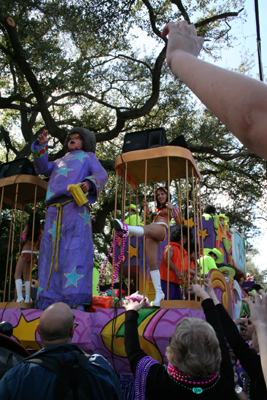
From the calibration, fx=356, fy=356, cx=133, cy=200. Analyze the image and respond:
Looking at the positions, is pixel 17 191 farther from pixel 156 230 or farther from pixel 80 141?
pixel 156 230

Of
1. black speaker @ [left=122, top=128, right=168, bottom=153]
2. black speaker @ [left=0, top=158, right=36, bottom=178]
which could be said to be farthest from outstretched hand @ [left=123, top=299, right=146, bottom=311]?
black speaker @ [left=0, top=158, right=36, bottom=178]

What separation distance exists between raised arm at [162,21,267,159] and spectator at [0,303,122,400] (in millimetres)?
1429

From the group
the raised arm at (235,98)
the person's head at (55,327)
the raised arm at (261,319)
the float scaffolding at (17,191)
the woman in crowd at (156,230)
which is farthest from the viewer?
the float scaffolding at (17,191)

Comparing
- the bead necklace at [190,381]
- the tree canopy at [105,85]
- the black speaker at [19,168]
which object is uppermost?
the tree canopy at [105,85]

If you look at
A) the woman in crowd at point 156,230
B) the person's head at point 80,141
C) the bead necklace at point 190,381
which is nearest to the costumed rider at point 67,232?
the person's head at point 80,141

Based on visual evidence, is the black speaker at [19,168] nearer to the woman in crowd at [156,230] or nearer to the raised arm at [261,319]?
the woman in crowd at [156,230]

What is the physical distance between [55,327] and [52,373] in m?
0.30

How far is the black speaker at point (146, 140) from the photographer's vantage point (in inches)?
176

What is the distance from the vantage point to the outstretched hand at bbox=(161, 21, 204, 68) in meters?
1.03

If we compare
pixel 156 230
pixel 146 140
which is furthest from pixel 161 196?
pixel 146 140

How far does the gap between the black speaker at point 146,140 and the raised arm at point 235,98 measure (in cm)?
360

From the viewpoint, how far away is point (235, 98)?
68cm

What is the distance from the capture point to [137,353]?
2016 mm

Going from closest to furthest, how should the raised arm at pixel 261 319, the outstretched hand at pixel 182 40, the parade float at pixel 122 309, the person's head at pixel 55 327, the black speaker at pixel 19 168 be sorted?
1. the outstretched hand at pixel 182 40
2. the raised arm at pixel 261 319
3. the person's head at pixel 55 327
4. the parade float at pixel 122 309
5. the black speaker at pixel 19 168
